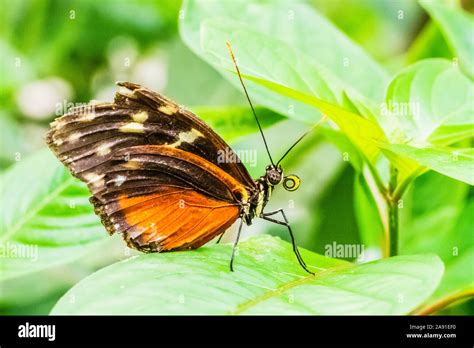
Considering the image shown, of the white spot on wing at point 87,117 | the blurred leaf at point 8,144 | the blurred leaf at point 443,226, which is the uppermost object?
the blurred leaf at point 8,144

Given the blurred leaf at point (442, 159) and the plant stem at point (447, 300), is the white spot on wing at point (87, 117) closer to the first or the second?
the blurred leaf at point (442, 159)

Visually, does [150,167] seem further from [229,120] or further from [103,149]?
[229,120]

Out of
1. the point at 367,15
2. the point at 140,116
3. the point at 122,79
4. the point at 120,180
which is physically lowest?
the point at 120,180

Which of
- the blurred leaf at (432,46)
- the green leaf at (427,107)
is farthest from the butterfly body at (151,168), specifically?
the blurred leaf at (432,46)

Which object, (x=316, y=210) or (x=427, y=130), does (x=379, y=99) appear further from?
(x=316, y=210)

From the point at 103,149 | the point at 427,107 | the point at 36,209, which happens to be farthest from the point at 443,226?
the point at 36,209

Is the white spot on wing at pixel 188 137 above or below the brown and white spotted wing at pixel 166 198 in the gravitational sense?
above

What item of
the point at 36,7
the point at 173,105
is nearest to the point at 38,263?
the point at 173,105
